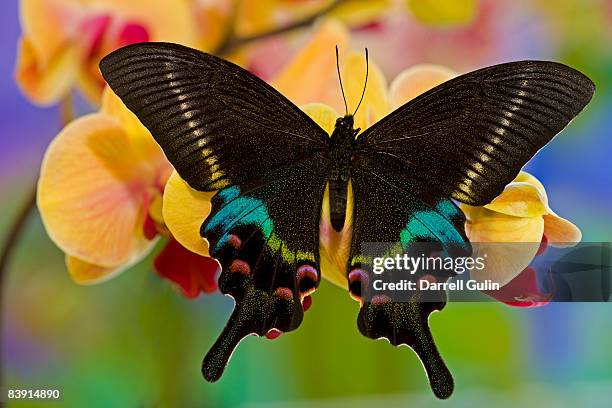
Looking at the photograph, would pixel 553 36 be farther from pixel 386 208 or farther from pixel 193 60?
pixel 193 60

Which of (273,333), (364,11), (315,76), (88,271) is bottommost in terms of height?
(273,333)

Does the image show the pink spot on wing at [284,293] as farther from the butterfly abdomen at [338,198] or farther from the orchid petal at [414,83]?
the orchid petal at [414,83]

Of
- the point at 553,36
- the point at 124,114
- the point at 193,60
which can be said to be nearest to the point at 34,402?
the point at 124,114

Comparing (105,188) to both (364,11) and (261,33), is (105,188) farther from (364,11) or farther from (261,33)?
(364,11)

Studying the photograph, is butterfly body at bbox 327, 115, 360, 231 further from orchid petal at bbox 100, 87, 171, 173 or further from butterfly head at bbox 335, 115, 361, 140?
orchid petal at bbox 100, 87, 171, 173

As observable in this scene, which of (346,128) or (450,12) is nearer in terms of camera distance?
(346,128)

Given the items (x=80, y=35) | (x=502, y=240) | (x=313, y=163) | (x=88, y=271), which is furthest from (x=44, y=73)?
(x=502, y=240)

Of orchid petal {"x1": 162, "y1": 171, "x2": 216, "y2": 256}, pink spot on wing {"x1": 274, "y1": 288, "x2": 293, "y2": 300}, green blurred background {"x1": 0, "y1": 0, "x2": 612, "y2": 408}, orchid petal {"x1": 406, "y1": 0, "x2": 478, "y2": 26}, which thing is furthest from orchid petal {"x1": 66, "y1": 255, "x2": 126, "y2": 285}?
orchid petal {"x1": 406, "y1": 0, "x2": 478, "y2": 26}
